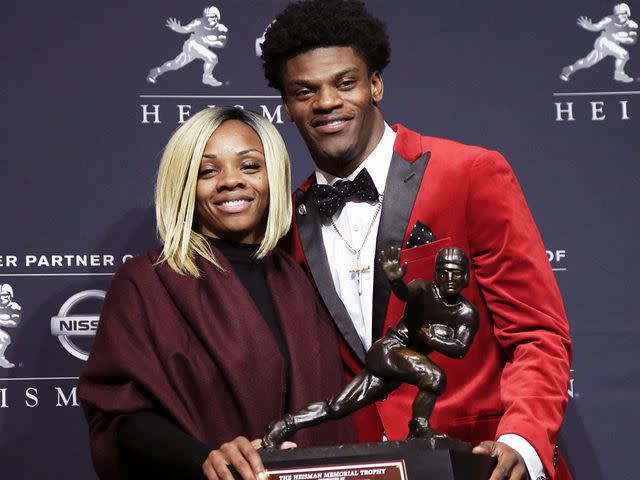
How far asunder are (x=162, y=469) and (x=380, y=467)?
1.57ft

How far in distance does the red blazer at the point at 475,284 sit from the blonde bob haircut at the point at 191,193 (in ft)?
0.55

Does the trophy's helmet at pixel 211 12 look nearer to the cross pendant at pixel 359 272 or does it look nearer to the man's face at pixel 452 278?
the cross pendant at pixel 359 272

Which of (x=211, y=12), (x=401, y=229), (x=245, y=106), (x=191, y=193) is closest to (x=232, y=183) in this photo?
(x=191, y=193)

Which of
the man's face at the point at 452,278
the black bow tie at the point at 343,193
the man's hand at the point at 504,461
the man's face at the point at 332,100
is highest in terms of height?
the man's face at the point at 332,100

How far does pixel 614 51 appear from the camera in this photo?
9.57ft

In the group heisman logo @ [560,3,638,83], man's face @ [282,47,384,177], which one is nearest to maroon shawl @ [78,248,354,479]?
man's face @ [282,47,384,177]

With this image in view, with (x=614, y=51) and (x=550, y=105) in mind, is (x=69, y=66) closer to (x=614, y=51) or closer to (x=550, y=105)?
(x=550, y=105)

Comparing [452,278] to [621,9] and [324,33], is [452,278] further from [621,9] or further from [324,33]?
[621,9]

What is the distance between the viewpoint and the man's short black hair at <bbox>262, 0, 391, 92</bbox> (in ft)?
7.27

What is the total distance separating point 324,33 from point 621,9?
112cm

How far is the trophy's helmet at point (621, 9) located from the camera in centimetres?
293

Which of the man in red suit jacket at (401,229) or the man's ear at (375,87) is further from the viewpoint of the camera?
the man's ear at (375,87)

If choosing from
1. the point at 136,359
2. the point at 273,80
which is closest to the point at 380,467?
the point at 136,359

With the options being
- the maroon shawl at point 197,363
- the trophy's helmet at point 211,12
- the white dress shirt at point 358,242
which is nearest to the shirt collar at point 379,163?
the white dress shirt at point 358,242
